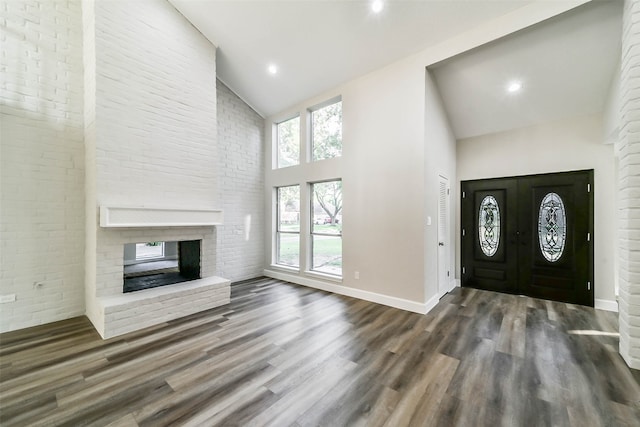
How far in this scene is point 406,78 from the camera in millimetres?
3678

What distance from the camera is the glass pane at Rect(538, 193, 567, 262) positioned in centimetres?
405

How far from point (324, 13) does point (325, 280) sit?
424 centimetres

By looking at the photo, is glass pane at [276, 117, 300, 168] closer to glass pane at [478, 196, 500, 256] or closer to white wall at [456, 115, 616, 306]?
white wall at [456, 115, 616, 306]

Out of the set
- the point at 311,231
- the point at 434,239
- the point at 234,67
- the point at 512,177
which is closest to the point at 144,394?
the point at 311,231

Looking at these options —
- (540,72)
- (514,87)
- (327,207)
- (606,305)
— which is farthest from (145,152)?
(606,305)

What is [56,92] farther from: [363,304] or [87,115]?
[363,304]

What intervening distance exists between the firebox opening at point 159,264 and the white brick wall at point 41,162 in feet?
2.04

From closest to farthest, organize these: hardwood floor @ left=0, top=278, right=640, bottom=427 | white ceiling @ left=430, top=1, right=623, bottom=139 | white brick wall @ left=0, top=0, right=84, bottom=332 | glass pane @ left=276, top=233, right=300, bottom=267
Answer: hardwood floor @ left=0, top=278, right=640, bottom=427
white ceiling @ left=430, top=1, right=623, bottom=139
white brick wall @ left=0, top=0, right=84, bottom=332
glass pane @ left=276, top=233, right=300, bottom=267

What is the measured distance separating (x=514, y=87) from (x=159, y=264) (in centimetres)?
658

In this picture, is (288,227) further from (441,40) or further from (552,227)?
(552,227)

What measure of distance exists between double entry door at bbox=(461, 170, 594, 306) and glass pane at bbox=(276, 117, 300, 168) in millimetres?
3636

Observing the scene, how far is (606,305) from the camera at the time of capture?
3668 mm

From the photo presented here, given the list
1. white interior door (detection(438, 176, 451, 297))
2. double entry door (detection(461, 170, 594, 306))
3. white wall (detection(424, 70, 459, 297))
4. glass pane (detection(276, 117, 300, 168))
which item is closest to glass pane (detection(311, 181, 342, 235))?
glass pane (detection(276, 117, 300, 168))

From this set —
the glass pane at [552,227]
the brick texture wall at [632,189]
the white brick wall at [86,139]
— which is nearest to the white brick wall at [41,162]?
the white brick wall at [86,139]
